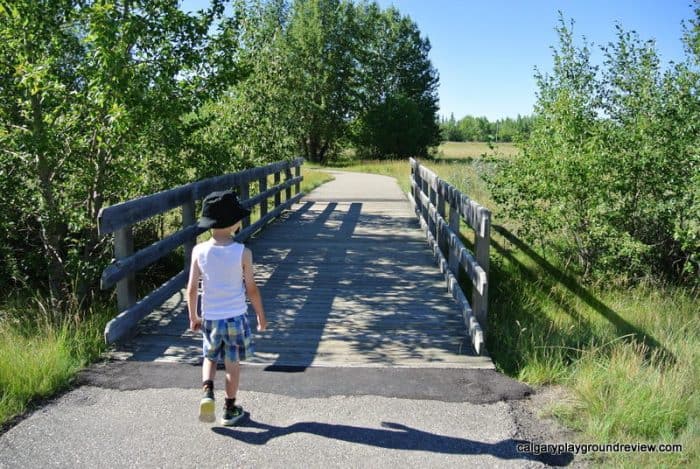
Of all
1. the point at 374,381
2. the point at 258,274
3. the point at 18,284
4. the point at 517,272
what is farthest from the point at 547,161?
the point at 18,284

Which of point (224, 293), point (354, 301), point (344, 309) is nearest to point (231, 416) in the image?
point (224, 293)

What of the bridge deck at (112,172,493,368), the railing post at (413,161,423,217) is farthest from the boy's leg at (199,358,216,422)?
the railing post at (413,161,423,217)

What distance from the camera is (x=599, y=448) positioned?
3543 millimetres

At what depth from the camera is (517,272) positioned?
8.73 m

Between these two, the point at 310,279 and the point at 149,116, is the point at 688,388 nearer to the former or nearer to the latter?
the point at 310,279

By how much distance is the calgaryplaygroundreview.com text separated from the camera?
351cm

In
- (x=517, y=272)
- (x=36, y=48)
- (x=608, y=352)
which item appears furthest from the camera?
(x=517, y=272)

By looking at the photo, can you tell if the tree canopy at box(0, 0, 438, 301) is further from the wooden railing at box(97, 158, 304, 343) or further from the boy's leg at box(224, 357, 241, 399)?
the boy's leg at box(224, 357, 241, 399)

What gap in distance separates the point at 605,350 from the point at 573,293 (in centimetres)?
274

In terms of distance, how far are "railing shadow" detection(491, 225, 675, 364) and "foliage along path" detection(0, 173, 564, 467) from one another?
173cm

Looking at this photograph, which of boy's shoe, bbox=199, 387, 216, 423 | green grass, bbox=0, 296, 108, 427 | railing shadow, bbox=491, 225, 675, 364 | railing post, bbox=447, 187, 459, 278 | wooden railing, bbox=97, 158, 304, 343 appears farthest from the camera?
railing post, bbox=447, 187, 459, 278

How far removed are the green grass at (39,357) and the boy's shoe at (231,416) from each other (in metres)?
1.37

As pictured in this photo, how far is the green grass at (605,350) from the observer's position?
12.4 feet

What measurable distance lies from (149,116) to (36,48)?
131 cm
